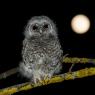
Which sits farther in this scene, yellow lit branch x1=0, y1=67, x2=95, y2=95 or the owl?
the owl

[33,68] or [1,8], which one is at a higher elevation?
[1,8]

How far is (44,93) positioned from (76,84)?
0.54 meters

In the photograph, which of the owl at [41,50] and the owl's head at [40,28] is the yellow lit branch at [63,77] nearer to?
the owl at [41,50]

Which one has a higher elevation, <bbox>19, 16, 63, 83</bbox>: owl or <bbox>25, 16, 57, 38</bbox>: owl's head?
<bbox>25, 16, 57, 38</bbox>: owl's head

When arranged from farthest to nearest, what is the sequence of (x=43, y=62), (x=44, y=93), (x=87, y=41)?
(x=44, y=93) < (x=87, y=41) < (x=43, y=62)

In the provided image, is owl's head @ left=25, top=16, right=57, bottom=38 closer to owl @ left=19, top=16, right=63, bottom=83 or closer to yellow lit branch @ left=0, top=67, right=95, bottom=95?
owl @ left=19, top=16, right=63, bottom=83

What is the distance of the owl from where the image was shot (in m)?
2.55

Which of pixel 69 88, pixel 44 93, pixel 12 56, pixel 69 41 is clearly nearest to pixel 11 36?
pixel 12 56

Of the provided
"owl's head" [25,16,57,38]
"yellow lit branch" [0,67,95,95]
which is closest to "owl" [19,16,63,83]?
"owl's head" [25,16,57,38]

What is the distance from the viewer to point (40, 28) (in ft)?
8.55

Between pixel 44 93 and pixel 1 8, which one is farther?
pixel 44 93

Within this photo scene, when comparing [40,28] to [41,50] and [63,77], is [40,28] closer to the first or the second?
[41,50]

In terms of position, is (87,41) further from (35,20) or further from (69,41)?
(35,20)

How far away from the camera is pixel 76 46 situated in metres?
4.29
